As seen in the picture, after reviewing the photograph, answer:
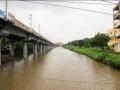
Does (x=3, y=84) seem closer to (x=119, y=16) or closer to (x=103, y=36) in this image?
(x=119, y=16)

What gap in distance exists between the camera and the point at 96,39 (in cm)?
7538

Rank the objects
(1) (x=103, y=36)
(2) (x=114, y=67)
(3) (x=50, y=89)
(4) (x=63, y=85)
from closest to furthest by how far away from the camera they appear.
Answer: (3) (x=50, y=89)
(4) (x=63, y=85)
(2) (x=114, y=67)
(1) (x=103, y=36)

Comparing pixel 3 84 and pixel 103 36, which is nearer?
pixel 3 84

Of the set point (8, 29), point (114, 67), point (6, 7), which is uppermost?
point (6, 7)

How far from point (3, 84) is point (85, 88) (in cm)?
619

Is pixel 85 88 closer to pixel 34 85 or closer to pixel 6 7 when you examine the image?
pixel 34 85

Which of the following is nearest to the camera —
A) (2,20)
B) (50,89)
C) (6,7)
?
(50,89)

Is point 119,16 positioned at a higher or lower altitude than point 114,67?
higher

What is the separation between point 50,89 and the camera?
17.7m

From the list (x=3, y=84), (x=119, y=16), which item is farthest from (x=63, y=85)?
(x=119, y=16)

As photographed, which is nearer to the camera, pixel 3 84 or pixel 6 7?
pixel 3 84

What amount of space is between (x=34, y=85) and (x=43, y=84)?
796 millimetres

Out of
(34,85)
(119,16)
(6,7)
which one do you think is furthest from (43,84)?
(119,16)

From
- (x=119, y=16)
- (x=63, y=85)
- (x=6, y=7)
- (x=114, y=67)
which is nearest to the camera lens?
(x=63, y=85)
